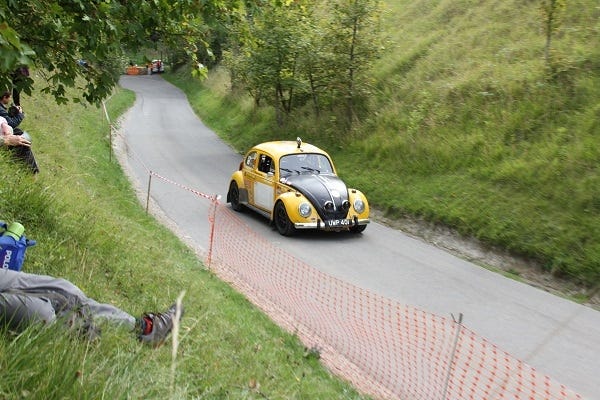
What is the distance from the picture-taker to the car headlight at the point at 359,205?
11602mm

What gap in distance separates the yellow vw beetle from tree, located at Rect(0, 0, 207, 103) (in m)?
5.64

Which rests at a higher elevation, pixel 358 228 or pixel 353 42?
pixel 353 42

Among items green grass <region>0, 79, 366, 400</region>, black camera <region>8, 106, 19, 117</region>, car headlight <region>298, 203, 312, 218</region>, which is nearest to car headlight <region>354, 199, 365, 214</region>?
car headlight <region>298, 203, 312, 218</region>

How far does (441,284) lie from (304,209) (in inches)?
125

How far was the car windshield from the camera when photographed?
1257 centimetres

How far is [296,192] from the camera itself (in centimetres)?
1176

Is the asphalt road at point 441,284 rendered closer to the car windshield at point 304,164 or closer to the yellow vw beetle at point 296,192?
the yellow vw beetle at point 296,192

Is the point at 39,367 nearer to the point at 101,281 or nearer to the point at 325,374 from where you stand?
the point at 101,281

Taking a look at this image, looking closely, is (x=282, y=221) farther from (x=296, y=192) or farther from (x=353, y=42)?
(x=353, y=42)

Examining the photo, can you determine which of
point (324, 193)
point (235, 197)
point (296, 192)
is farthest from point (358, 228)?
point (235, 197)

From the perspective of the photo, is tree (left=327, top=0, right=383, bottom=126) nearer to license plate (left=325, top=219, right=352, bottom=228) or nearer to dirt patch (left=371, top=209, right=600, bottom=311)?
dirt patch (left=371, top=209, right=600, bottom=311)

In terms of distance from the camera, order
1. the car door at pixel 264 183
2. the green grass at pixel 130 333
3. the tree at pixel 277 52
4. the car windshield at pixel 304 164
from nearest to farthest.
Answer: the green grass at pixel 130 333 < the car door at pixel 264 183 < the car windshield at pixel 304 164 < the tree at pixel 277 52

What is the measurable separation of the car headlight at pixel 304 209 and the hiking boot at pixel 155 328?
6.78m

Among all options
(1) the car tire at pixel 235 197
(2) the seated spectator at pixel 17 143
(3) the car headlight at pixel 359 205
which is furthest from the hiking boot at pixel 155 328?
(1) the car tire at pixel 235 197
